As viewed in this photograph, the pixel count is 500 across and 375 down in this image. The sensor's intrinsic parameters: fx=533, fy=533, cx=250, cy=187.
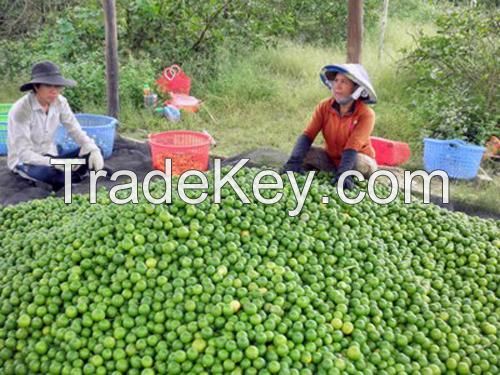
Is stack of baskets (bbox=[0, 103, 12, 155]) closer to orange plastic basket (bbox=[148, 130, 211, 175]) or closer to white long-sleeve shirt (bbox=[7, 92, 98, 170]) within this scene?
white long-sleeve shirt (bbox=[7, 92, 98, 170])

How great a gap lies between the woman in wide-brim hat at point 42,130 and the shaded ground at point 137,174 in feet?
0.35

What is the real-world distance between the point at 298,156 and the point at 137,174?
1637 millimetres

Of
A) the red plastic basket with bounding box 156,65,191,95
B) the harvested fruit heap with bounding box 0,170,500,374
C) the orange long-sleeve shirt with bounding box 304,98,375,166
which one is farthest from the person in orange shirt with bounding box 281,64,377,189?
the red plastic basket with bounding box 156,65,191,95

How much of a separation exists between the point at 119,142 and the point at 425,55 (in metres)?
4.08

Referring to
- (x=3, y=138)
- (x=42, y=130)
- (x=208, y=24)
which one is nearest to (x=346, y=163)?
(x=42, y=130)

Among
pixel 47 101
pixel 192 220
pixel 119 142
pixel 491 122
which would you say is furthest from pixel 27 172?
pixel 491 122

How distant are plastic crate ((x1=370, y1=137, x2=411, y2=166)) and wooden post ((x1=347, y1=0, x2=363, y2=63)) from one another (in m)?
0.90

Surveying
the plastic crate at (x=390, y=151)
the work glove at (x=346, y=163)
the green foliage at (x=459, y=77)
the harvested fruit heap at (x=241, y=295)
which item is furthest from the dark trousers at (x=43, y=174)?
the green foliage at (x=459, y=77)

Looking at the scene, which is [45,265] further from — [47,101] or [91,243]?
[47,101]

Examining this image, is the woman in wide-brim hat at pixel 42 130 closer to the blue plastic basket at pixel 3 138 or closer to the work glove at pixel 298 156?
the blue plastic basket at pixel 3 138

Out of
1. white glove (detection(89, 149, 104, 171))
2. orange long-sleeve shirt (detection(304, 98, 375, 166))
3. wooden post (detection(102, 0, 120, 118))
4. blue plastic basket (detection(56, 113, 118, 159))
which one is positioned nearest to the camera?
orange long-sleeve shirt (detection(304, 98, 375, 166))

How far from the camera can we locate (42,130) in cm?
428

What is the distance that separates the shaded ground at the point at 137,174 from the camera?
414cm

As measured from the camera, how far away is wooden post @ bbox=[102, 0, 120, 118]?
5.44 meters
